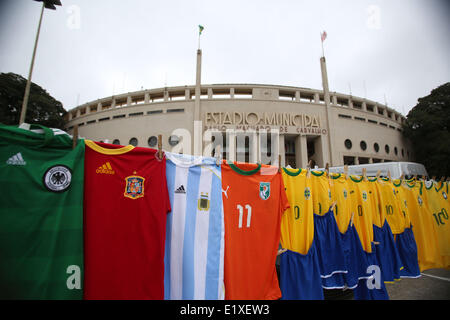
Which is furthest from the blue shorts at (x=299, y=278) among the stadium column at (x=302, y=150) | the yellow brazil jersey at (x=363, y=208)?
the stadium column at (x=302, y=150)

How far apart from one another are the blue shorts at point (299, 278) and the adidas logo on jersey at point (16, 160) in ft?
11.6

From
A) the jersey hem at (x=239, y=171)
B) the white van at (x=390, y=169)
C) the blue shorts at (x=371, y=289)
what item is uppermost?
the white van at (x=390, y=169)

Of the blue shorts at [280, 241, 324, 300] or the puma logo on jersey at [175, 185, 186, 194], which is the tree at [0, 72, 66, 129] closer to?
the puma logo on jersey at [175, 185, 186, 194]

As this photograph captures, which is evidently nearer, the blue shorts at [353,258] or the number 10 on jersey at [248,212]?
the number 10 on jersey at [248,212]

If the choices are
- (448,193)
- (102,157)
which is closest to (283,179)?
(102,157)

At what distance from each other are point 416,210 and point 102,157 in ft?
22.6

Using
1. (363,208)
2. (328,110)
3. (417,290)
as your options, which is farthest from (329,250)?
(328,110)

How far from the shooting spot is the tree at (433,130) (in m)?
20.5

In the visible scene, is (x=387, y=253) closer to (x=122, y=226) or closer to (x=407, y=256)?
(x=407, y=256)

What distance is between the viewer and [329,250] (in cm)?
317

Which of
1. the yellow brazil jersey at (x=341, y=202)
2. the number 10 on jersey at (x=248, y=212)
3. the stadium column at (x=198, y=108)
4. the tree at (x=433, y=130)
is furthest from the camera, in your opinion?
the tree at (x=433, y=130)

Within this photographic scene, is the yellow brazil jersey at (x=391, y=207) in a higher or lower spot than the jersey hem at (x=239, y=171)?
lower

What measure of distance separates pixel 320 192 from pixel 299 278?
1504 mm

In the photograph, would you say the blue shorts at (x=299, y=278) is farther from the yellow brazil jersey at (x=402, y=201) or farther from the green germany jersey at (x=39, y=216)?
the yellow brazil jersey at (x=402, y=201)
